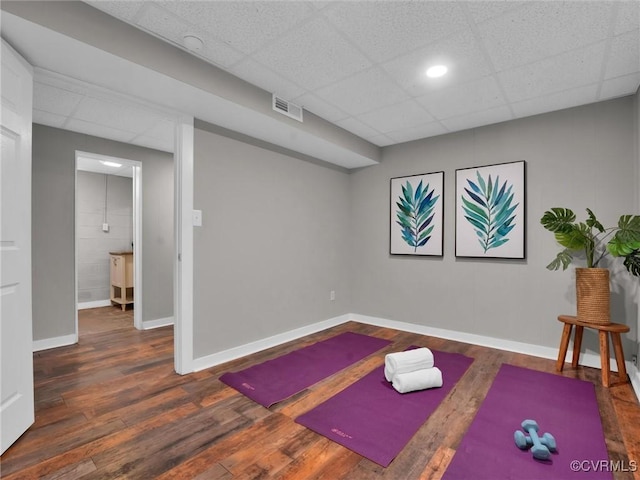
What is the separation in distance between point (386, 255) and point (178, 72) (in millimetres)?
3131

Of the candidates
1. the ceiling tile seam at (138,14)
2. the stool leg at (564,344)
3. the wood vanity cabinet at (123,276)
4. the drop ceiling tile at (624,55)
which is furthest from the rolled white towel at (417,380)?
the wood vanity cabinet at (123,276)

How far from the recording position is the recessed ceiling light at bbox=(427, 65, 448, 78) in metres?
2.37

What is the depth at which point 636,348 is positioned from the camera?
2.62 meters

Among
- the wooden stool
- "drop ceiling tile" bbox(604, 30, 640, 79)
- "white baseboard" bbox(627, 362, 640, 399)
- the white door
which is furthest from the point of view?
the wooden stool

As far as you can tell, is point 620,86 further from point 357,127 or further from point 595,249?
point 357,127

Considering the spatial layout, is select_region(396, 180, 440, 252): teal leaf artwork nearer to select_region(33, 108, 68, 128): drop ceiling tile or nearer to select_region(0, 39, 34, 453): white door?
select_region(0, 39, 34, 453): white door

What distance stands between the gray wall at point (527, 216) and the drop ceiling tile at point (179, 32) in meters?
2.60

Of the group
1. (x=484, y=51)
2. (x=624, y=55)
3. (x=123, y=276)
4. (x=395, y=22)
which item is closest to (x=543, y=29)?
(x=484, y=51)

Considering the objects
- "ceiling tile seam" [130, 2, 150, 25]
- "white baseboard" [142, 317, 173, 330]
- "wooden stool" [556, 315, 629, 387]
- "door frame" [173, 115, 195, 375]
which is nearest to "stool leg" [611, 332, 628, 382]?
"wooden stool" [556, 315, 629, 387]

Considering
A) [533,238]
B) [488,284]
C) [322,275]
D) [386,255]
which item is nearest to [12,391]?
[322,275]

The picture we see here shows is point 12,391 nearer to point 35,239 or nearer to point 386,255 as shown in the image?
point 35,239

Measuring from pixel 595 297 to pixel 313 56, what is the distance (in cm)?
286

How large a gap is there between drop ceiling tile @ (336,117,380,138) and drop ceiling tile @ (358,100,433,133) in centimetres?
8

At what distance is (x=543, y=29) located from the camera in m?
1.93
